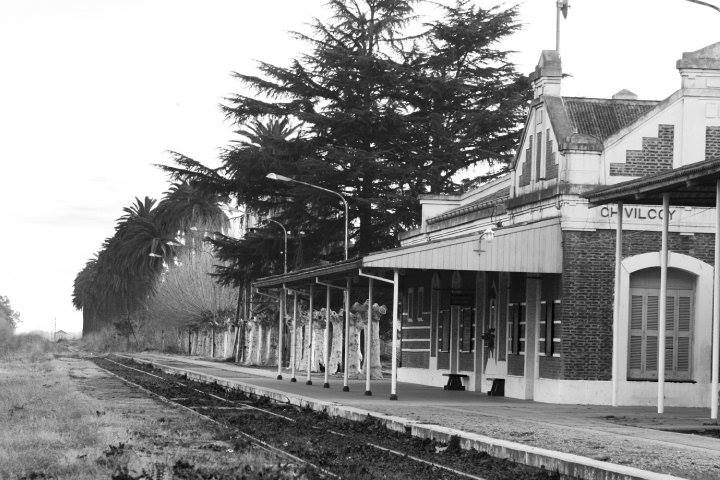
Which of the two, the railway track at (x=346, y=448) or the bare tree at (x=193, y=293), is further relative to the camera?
the bare tree at (x=193, y=293)

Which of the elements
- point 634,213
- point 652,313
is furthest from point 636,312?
point 634,213

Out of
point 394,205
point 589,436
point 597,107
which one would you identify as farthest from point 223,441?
point 394,205

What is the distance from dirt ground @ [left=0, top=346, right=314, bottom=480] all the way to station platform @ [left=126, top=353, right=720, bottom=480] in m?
3.20

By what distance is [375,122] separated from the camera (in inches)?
2163

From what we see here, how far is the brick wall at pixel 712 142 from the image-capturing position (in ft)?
97.7

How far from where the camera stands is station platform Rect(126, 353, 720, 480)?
15586 millimetres

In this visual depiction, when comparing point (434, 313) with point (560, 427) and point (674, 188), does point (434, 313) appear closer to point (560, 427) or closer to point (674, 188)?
point (674, 188)

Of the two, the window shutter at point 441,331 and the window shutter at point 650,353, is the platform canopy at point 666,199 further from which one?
the window shutter at point 441,331

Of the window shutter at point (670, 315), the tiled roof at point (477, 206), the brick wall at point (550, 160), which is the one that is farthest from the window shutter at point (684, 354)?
the tiled roof at point (477, 206)

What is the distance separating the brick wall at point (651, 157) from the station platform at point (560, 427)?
17.9 feet

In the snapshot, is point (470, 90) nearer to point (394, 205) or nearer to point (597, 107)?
point (394, 205)

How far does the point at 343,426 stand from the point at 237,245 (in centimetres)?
3609

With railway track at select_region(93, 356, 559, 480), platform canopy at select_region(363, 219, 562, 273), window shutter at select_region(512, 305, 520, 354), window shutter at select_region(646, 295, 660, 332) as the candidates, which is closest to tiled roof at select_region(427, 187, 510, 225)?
window shutter at select_region(512, 305, 520, 354)

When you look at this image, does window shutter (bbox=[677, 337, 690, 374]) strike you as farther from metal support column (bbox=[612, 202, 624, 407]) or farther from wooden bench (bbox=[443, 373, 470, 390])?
wooden bench (bbox=[443, 373, 470, 390])
